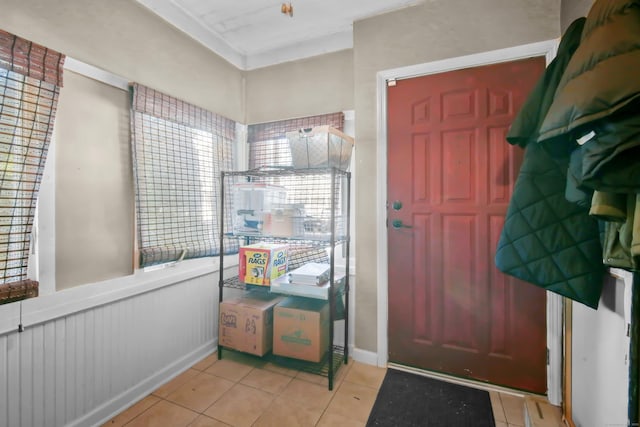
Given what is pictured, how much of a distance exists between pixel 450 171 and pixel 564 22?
990 millimetres

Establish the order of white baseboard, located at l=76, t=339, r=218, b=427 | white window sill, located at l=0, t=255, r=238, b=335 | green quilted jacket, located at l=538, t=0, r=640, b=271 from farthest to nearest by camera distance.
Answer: white baseboard, located at l=76, t=339, r=218, b=427, white window sill, located at l=0, t=255, r=238, b=335, green quilted jacket, located at l=538, t=0, r=640, b=271

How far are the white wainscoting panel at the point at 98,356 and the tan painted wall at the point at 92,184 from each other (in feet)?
0.79

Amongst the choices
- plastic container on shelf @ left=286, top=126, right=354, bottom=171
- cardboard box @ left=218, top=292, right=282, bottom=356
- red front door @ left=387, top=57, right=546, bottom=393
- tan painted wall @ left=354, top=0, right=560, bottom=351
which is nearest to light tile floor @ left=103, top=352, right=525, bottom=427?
cardboard box @ left=218, top=292, right=282, bottom=356

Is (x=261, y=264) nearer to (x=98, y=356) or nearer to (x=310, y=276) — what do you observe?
(x=310, y=276)

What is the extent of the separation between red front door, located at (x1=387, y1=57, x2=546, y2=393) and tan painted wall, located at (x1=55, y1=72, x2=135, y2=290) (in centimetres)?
170

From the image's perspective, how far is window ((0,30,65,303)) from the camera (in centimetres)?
122

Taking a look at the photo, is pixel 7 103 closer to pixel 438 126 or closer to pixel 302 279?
pixel 302 279

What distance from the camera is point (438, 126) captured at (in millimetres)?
1911

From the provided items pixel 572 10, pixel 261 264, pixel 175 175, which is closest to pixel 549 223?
pixel 572 10

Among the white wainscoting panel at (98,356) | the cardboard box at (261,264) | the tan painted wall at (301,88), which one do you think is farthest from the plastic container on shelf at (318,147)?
the white wainscoting panel at (98,356)

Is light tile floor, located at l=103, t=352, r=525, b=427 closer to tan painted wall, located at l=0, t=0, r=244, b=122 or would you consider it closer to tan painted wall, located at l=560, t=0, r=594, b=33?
tan painted wall, located at l=0, t=0, r=244, b=122

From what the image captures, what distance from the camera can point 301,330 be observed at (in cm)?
196

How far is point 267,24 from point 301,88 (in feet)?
1.70

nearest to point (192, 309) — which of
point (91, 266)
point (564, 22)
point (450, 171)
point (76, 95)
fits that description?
point (91, 266)
